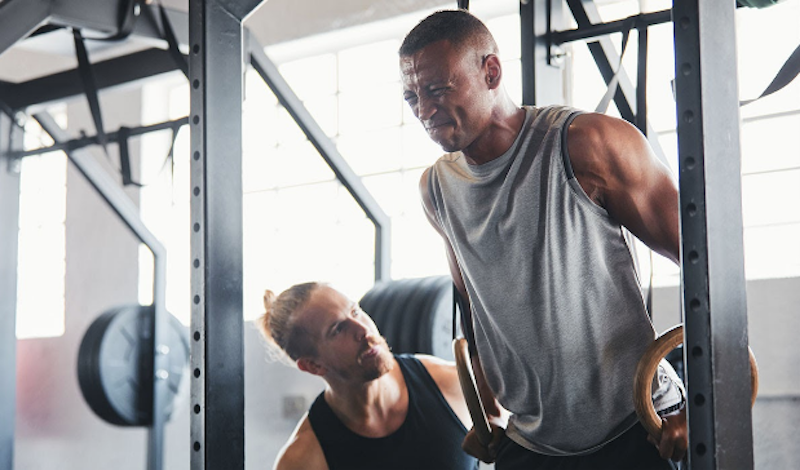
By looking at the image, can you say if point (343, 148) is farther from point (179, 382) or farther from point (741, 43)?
point (741, 43)

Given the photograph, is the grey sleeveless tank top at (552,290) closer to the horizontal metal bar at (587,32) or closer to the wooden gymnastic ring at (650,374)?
the wooden gymnastic ring at (650,374)

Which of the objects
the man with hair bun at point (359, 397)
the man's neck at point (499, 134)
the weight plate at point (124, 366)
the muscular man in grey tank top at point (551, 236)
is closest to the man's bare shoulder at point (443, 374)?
the man with hair bun at point (359, 397)

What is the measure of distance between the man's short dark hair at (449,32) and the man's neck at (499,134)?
4.2 inches

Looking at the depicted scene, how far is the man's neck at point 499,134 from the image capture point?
1477 mm

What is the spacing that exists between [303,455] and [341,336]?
1.30ft

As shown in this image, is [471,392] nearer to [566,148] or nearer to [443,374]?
[566,148]

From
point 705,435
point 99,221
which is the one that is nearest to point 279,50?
point 99,221

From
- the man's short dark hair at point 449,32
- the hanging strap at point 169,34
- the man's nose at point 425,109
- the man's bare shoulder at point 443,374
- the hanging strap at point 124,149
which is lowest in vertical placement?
the man's bare shoulder at point 443,374

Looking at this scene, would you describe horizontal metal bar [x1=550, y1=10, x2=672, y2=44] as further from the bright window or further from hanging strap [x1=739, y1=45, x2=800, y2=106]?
the bright window

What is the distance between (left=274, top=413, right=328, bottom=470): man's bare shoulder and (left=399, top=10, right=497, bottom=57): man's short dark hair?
1408 millimetres

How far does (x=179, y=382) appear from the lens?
15.1 ft

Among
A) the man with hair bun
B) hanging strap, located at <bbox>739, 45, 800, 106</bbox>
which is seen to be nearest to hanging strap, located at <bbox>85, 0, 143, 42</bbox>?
the man with hair bun

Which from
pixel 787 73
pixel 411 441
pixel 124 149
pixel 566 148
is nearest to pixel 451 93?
pixel 566 148

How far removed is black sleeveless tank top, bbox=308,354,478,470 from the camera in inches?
95.6
